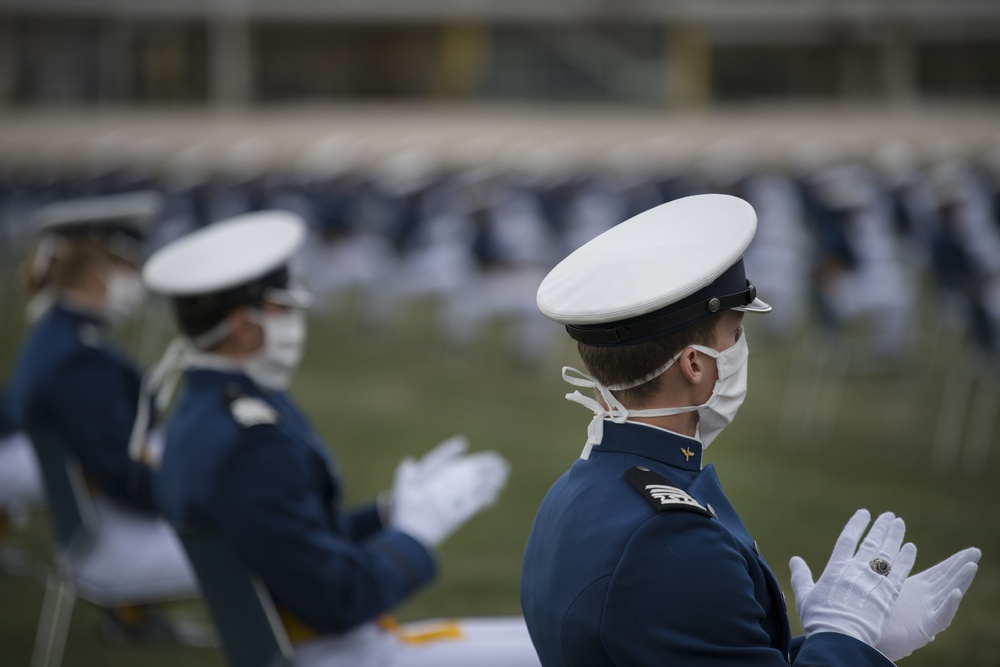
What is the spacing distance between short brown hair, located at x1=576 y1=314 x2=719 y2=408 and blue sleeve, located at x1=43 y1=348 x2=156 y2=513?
6.85 feet

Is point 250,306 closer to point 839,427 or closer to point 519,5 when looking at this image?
point 839,427

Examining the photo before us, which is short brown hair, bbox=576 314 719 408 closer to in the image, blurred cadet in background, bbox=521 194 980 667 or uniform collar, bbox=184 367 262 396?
blurred cadet in background, bbox=521 194 980 667

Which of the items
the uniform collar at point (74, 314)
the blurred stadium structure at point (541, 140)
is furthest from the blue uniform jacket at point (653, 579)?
the blurred stadium structure at point (541, 140)

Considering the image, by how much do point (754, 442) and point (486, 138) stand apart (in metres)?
22.6

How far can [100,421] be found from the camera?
3.44 metres

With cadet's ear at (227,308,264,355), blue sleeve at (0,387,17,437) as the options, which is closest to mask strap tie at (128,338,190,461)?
cadet's ear at (227,308,264,355)

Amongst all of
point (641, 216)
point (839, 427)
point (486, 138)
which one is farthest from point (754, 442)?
point (486, 138)

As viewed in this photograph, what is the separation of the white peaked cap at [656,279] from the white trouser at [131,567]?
1978mm

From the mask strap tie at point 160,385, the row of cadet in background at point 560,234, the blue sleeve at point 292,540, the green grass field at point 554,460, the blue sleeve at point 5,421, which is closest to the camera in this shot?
the blue sleeve at point 292,540

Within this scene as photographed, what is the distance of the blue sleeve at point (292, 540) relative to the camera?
243 centimetres

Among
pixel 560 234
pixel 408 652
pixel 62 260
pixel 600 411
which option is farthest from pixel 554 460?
pixel 560 234

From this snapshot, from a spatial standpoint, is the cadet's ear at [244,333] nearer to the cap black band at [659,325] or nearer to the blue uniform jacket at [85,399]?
the blue uniform jacket at [85,399]

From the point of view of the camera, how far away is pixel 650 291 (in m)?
1.70

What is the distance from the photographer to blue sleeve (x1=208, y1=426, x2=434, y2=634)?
2428 millimetres
